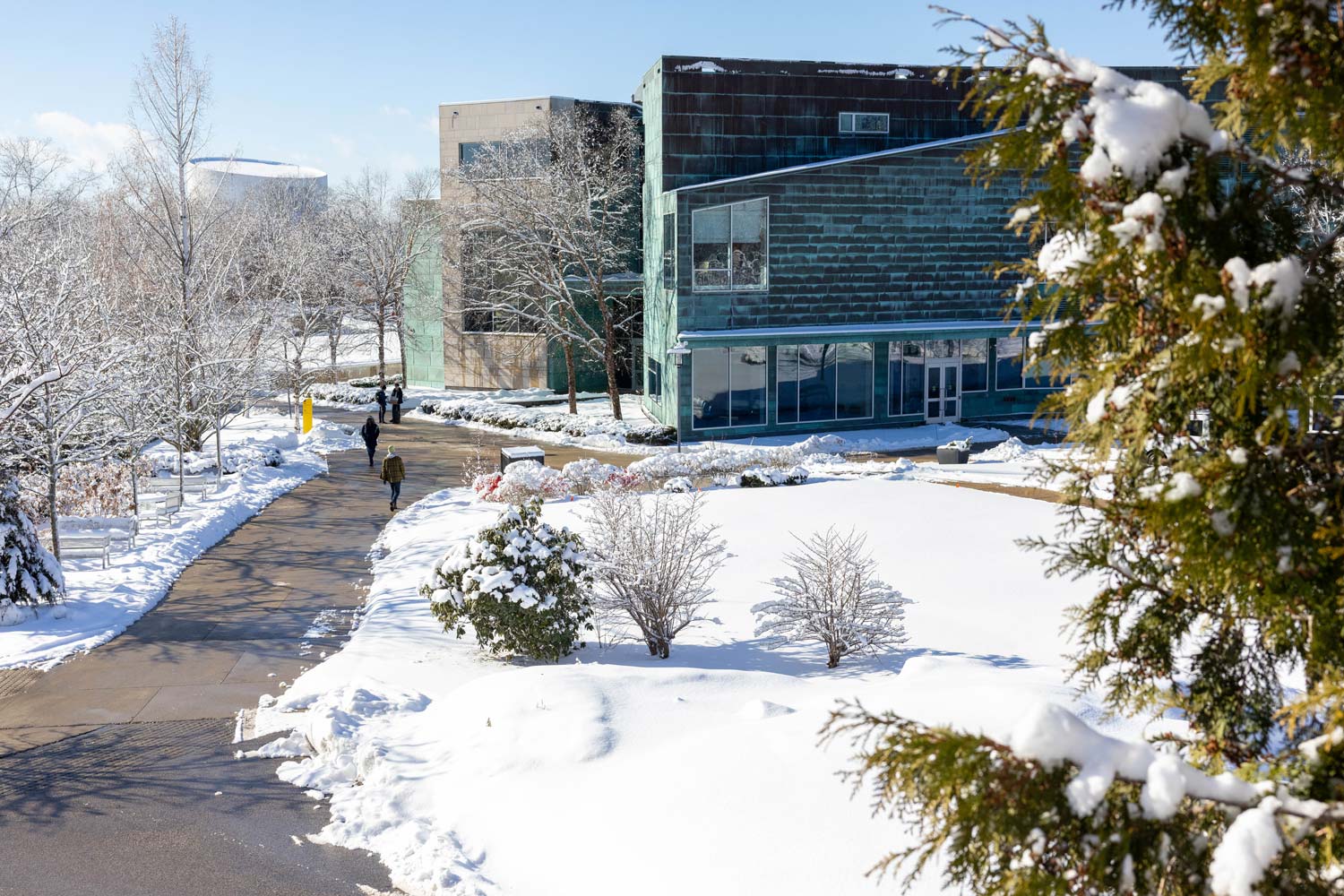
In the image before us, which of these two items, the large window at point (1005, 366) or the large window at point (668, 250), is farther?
the large window at point (1005, 366)

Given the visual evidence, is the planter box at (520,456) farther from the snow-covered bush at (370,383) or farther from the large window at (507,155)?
the snow-covered bush at (370,383)

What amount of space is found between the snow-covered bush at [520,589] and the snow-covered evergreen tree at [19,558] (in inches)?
221

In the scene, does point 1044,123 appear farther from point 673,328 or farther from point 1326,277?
point 673,328

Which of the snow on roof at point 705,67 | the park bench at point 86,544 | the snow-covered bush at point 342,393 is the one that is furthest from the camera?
the snow-covered bush at point 342,393

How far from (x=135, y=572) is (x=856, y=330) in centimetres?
2246

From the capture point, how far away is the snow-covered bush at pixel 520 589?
13.0m

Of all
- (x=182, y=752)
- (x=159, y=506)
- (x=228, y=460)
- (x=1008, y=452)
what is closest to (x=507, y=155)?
(x=228, y=460)

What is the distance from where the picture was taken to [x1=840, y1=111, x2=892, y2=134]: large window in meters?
37.5

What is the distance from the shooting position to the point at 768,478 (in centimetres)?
2412

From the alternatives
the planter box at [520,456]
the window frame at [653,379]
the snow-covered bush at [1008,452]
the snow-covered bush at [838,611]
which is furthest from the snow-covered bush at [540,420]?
the snow-covered bush at [838,611]

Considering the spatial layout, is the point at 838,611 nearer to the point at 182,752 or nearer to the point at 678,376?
the point at 182,752

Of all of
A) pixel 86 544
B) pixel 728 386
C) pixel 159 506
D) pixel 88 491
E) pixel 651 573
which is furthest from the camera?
pixel 728 386

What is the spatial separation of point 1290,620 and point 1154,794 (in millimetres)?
1079

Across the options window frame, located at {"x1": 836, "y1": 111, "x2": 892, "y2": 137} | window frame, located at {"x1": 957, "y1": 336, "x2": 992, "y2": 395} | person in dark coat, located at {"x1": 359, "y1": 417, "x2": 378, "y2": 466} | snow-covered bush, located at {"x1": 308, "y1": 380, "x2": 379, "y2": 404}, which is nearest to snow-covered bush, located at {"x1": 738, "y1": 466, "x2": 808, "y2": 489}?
person in dark coat, located at {"x1": 359, "y1": 417, "x2": 378, "y2": 466}
